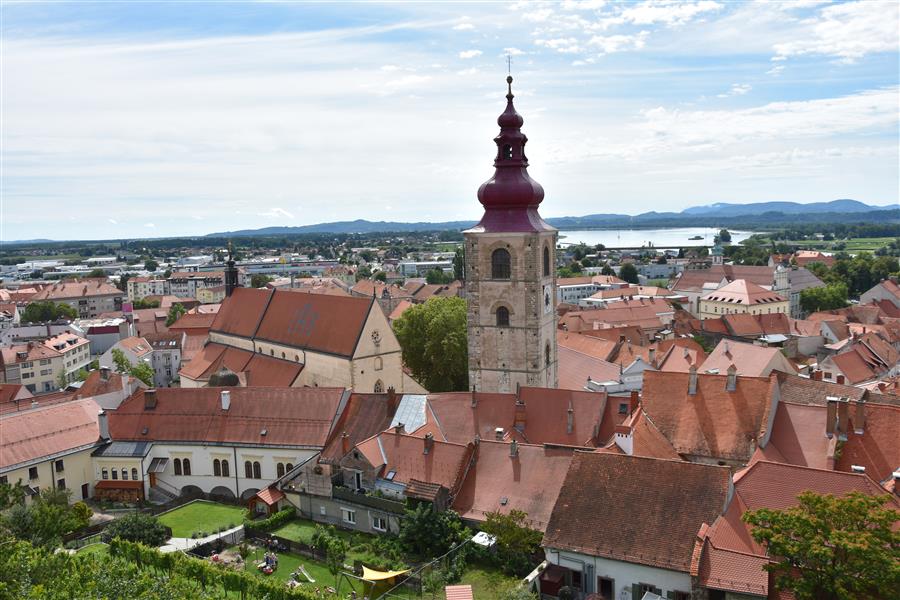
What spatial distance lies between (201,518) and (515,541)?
64.3 ft

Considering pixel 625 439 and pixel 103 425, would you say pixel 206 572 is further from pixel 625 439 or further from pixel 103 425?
pixel 625 439

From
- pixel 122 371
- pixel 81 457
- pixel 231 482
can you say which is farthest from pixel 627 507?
pixel 122 371

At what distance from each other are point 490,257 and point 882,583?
2695 cm

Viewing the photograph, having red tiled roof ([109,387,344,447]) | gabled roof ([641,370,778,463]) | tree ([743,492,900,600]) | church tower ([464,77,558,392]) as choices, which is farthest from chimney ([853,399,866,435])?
red tiled roof ([109,387,344,447])

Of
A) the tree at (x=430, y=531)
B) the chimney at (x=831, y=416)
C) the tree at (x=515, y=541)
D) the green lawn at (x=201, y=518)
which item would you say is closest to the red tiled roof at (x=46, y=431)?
the green lawn at (x=201, y=518)

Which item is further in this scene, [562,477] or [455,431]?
[455,431]

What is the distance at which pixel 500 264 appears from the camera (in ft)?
150

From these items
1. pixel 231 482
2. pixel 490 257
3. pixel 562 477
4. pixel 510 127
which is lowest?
pixel 231 482

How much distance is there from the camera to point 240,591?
107ft

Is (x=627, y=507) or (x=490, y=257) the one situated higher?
(x=490, y=257)

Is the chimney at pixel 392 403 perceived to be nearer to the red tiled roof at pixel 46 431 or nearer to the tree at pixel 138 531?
the tree at pixel 138 531

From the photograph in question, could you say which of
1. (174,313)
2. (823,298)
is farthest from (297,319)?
(823,298)

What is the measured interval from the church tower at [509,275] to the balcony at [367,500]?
37.0 ft

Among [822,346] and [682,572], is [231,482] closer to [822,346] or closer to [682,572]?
[682,572]
